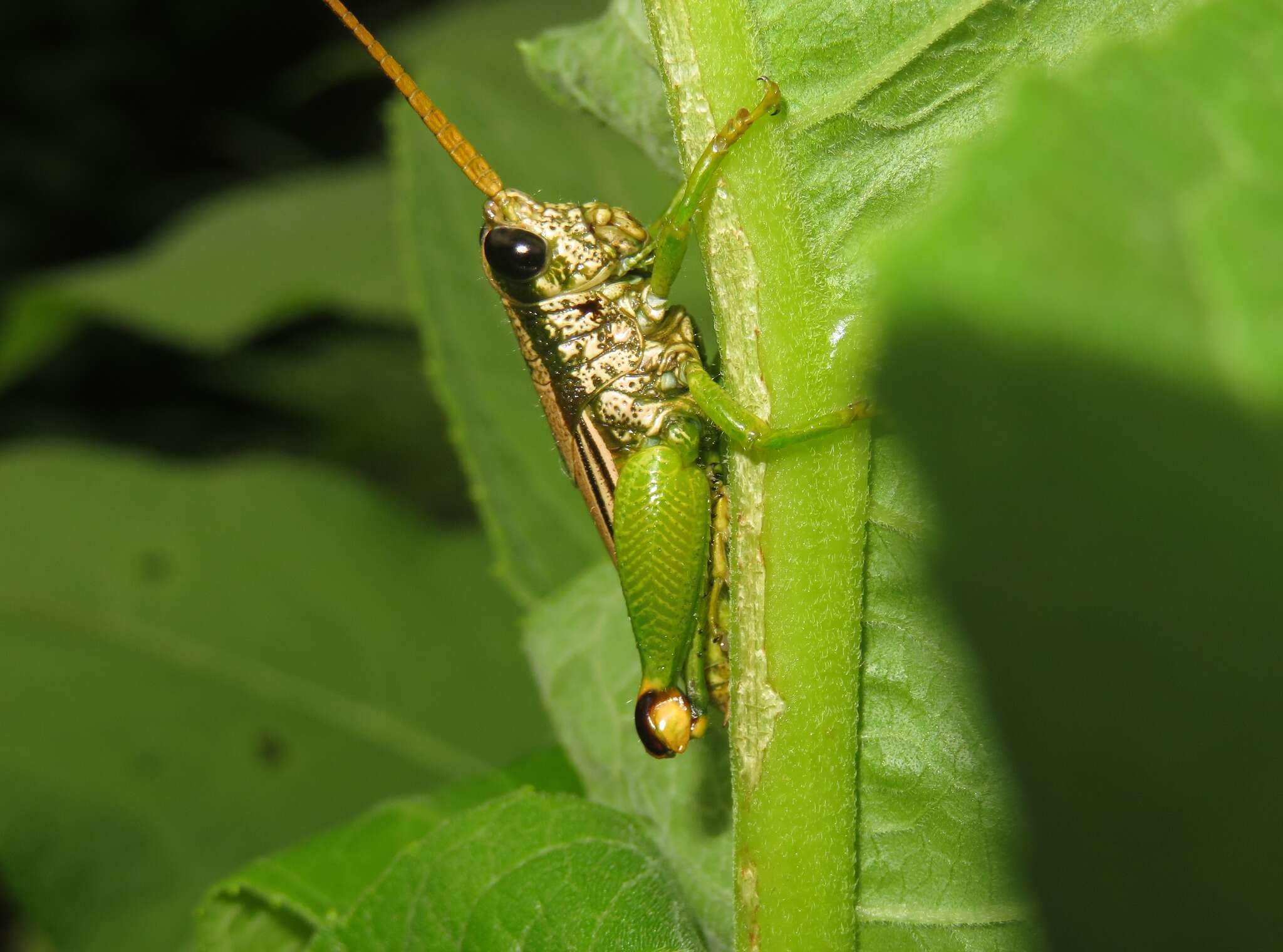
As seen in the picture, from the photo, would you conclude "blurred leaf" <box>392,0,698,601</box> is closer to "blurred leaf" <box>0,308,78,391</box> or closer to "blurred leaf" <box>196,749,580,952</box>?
"blurred leaf" <box>196,749,580,952</box>

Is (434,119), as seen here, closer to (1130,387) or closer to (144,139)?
(1130,387)

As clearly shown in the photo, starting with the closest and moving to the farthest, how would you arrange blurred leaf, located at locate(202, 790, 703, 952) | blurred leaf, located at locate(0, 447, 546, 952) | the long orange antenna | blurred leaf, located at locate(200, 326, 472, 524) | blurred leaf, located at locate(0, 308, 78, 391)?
blurred leaf, located at locate(202, 790, 703, 952) < the long orange antenna < blurred leaf, located at locate(0, 447, 546, 952) < blurred leaf, located at locate(0, 308, 78, 391) < blurred leaf, located at locate(200, 326, 472, 524)

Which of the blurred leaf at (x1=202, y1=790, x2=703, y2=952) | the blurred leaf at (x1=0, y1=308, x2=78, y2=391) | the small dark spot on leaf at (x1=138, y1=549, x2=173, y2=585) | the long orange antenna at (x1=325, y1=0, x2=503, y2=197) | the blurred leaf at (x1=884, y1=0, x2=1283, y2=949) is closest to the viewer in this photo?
the blurred leaf at (x1=884, y1=0, x2=1283, y2=949)

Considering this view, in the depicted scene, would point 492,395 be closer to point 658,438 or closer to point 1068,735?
point 658,438

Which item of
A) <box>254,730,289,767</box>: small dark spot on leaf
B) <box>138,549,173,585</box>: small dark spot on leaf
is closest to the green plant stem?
<box>254,730,289,767</box>: small dark spot on leaf

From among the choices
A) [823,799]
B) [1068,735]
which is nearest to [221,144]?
[823,799]

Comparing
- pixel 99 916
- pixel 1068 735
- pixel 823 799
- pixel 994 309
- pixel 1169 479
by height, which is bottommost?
pixel 99 916
